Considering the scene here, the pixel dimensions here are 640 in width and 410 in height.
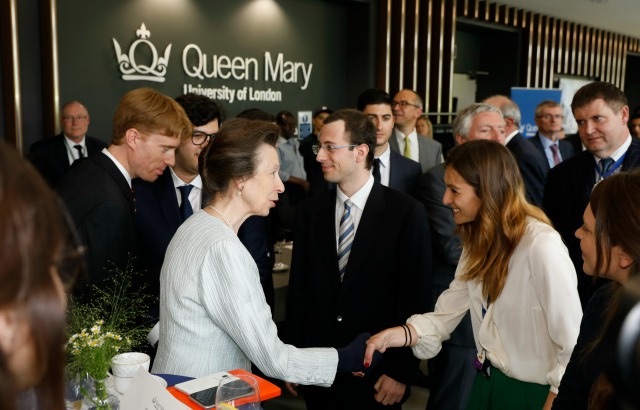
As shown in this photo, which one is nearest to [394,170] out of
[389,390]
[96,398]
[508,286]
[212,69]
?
[389,390]

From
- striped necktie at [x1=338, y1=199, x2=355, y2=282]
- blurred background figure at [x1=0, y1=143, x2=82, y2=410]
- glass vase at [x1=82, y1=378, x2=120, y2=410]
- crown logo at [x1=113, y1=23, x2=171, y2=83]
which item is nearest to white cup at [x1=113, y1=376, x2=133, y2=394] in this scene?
glass vase at [x1=82, y1=378, x2=120, y2=410]

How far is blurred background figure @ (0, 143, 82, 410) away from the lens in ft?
2.02

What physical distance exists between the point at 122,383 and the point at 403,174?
2.43m

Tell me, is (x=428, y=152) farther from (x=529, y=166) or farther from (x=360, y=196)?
(x=360, y=196)

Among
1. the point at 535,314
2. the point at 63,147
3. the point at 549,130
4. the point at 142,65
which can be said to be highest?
the point at 142,65

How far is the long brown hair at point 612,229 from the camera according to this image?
1.33m

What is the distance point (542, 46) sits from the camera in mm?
12930

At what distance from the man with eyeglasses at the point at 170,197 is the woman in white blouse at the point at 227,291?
2.52ft

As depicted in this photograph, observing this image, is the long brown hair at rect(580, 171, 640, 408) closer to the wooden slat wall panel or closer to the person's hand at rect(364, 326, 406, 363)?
the person's hand at rect(364, 326, 406, 363)

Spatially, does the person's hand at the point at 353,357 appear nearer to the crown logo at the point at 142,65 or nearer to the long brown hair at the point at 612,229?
the long brown hair at the point at 612,229

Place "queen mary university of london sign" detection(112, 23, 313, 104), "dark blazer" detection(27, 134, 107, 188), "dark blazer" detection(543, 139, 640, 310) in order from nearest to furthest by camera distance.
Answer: "dark blazer" detection(543, 139, 640, 310)
"dark blazer" detection(27, 134, 107, 188)
"queen mary university of london sign" detection(112, 23, 313, 104)

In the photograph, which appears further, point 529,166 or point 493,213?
point 529,166

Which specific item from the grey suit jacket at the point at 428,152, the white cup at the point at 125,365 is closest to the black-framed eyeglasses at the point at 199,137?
the white cup at the point at 125,365

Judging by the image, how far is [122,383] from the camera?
171 cm
